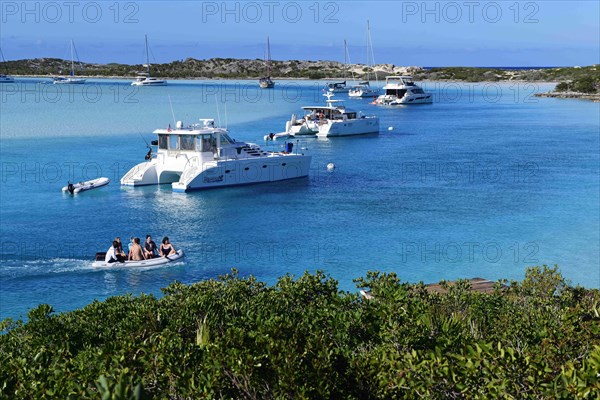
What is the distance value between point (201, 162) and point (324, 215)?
8.04m

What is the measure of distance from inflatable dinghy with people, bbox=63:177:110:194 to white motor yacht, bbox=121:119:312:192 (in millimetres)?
966

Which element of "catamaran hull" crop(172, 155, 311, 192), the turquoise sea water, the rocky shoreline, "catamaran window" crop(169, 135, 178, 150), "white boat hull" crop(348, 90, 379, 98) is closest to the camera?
the turquoise sea water

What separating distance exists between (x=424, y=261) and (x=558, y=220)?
31.3 ft

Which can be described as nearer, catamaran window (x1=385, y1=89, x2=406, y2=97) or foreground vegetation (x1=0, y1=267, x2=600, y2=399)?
foreground vegetation (x1=0, y1=267, x2=600, y2=399)

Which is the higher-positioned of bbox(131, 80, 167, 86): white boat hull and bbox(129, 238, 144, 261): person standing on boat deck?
bbox(131, 80, 167, 86): white boat hull

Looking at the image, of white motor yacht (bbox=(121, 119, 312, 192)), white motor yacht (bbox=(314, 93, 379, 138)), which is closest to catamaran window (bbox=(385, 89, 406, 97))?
white motor yacht (bbox=(314, 93, 379, 138))

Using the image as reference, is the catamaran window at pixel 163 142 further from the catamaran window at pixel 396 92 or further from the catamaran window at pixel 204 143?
the catamaran window at pixel 396 92

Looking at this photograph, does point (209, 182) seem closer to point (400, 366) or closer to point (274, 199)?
point (274, 199)

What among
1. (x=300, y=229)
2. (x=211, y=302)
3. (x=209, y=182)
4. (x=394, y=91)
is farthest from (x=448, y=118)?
(x=211, y=302)

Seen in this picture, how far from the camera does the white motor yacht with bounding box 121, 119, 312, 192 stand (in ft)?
120

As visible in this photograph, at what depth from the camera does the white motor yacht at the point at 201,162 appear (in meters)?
36.7

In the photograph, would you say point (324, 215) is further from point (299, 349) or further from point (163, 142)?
point (299, 349)

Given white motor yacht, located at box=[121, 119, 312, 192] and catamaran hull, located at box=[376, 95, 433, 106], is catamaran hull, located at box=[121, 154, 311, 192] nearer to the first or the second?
white motor yacht, located at box=[121, 119, 312, 192]

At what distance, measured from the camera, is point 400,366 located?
26.8ft
